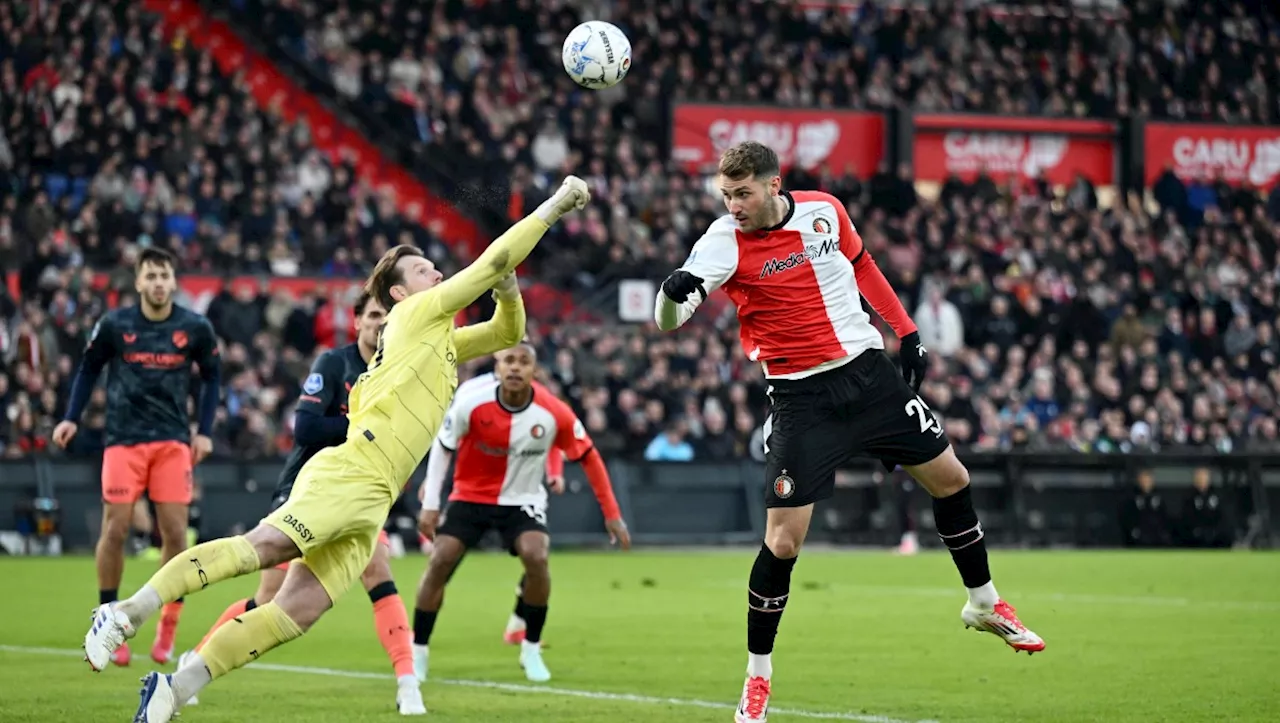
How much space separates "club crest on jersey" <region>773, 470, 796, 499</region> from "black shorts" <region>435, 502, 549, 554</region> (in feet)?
12.2

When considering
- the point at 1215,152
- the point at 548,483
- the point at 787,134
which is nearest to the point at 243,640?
the point at 548,483

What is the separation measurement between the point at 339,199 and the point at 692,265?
21.3 metres

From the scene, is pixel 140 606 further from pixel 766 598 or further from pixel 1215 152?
pixel 1215 152

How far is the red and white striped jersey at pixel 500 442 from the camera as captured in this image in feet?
40.1

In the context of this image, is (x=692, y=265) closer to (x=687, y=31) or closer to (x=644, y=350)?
(x=644, y=350)

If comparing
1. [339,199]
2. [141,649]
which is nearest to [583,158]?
[339,199]

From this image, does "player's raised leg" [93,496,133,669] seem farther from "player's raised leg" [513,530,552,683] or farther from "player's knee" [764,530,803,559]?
"player's knee" [764,530,803,559]

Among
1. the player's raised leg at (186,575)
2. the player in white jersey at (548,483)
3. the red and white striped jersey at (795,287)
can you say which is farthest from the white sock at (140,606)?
the player in white jersey at (548,483)

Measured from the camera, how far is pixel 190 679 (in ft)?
24.9

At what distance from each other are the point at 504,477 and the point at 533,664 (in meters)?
1.32

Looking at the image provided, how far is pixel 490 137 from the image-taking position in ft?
105

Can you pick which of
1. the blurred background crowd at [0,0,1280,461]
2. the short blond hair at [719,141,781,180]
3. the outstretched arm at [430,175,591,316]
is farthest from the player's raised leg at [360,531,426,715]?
the blurred background crowd at [0,0,1280,461]

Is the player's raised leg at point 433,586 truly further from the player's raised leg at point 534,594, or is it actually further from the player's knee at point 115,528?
the player's knee at point 115,528

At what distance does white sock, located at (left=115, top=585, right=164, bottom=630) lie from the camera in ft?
24.3
